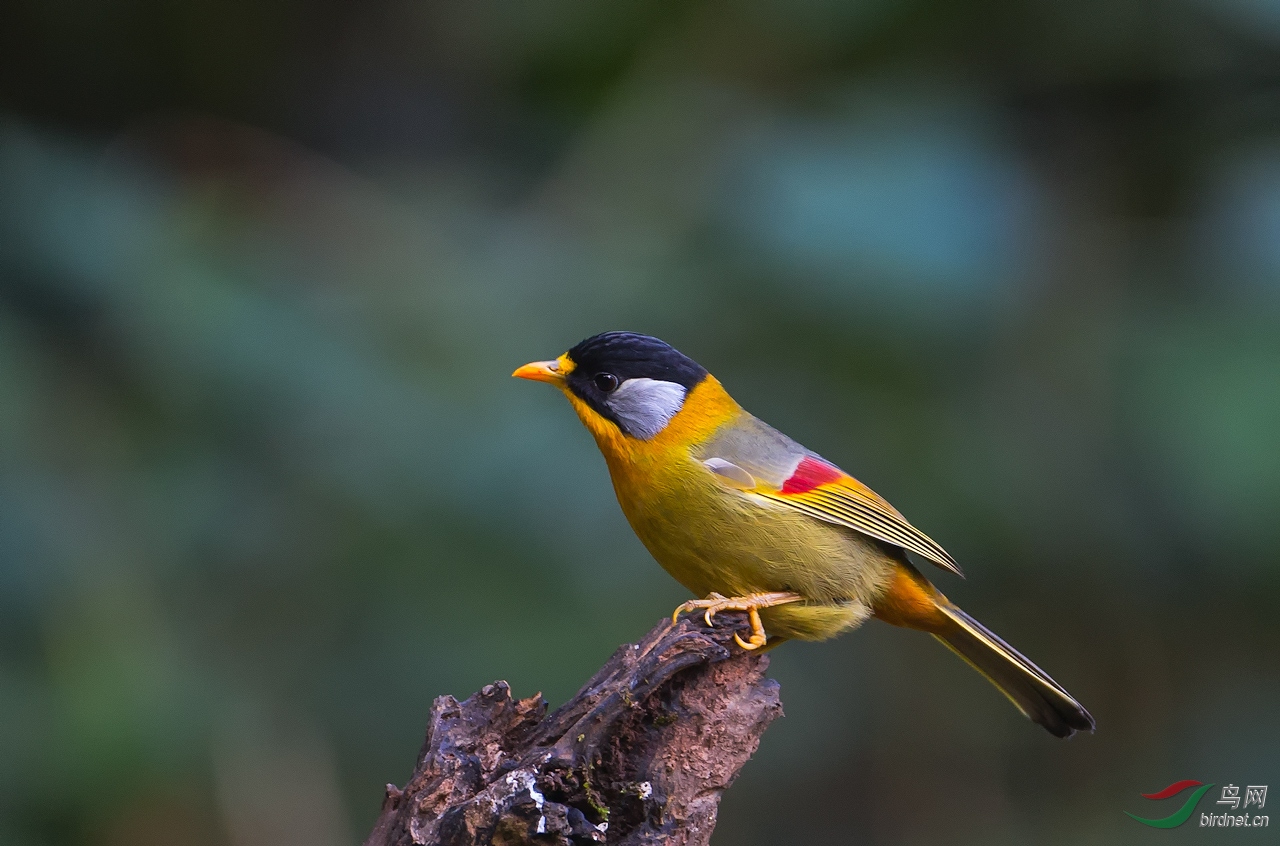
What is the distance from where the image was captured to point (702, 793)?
2.65 m

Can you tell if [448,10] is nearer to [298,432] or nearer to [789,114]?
[789,114]

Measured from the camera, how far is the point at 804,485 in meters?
3.59

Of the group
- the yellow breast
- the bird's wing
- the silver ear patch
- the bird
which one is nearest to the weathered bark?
the bird

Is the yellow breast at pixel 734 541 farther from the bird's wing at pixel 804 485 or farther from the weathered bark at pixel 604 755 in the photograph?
the weathered bark at pixel 604 755

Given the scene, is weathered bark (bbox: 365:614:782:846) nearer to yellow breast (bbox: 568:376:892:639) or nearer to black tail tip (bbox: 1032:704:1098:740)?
yellow breast (bbox: 568:376:892:639)

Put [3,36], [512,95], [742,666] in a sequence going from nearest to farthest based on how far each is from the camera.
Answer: [742,666] → [3,36] → [512,95]

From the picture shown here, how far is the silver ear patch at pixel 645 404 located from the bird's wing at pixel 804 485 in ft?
0.58

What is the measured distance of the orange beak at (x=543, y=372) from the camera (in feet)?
12.4

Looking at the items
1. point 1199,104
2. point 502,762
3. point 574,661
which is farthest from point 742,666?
point 1199,104

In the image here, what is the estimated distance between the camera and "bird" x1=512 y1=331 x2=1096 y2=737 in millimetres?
3420

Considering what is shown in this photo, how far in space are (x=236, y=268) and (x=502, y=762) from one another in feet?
9.17

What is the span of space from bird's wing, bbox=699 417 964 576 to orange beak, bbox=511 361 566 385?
58cm

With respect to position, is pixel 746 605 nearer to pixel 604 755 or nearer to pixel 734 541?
pixel 734 541

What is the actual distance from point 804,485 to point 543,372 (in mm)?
936
